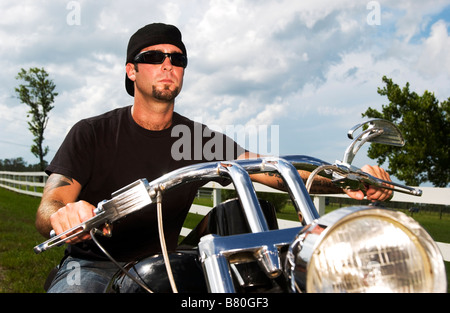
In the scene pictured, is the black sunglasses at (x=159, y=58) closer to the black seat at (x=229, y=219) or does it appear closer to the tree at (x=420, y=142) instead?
the black seat at (x=229, y=219)

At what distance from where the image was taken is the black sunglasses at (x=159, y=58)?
231cm

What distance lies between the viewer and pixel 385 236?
863 millimetres

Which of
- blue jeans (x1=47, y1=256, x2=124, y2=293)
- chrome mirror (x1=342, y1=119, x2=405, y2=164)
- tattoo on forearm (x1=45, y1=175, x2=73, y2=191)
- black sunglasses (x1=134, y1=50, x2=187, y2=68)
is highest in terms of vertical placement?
black sunglasses (x1=134, y1=50, x2=187, y2=68)

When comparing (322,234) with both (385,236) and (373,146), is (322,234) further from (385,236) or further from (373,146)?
(373,146)

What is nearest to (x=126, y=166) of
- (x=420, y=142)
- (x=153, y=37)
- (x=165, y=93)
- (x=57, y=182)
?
(x=57, y=182)

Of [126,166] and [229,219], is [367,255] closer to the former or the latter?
[229,219]

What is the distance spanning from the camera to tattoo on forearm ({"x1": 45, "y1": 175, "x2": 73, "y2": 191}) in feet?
6.72

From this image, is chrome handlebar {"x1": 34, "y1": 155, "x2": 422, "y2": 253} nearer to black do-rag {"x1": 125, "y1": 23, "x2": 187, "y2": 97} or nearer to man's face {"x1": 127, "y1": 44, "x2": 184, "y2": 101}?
man's face {"x1": 127, "y1": 44, "x2": 184, "y2": 101}

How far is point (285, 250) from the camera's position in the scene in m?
0.94

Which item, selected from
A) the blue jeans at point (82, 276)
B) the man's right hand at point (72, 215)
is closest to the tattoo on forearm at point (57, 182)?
the blue jeans at point (82, 276)

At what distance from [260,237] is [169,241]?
1352 millimetres

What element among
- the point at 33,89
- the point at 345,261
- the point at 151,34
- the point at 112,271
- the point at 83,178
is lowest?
the point at 112,271

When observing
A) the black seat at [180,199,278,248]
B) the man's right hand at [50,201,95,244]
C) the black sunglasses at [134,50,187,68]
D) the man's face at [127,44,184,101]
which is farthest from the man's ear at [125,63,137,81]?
the black seat at [180,199,278,248]
